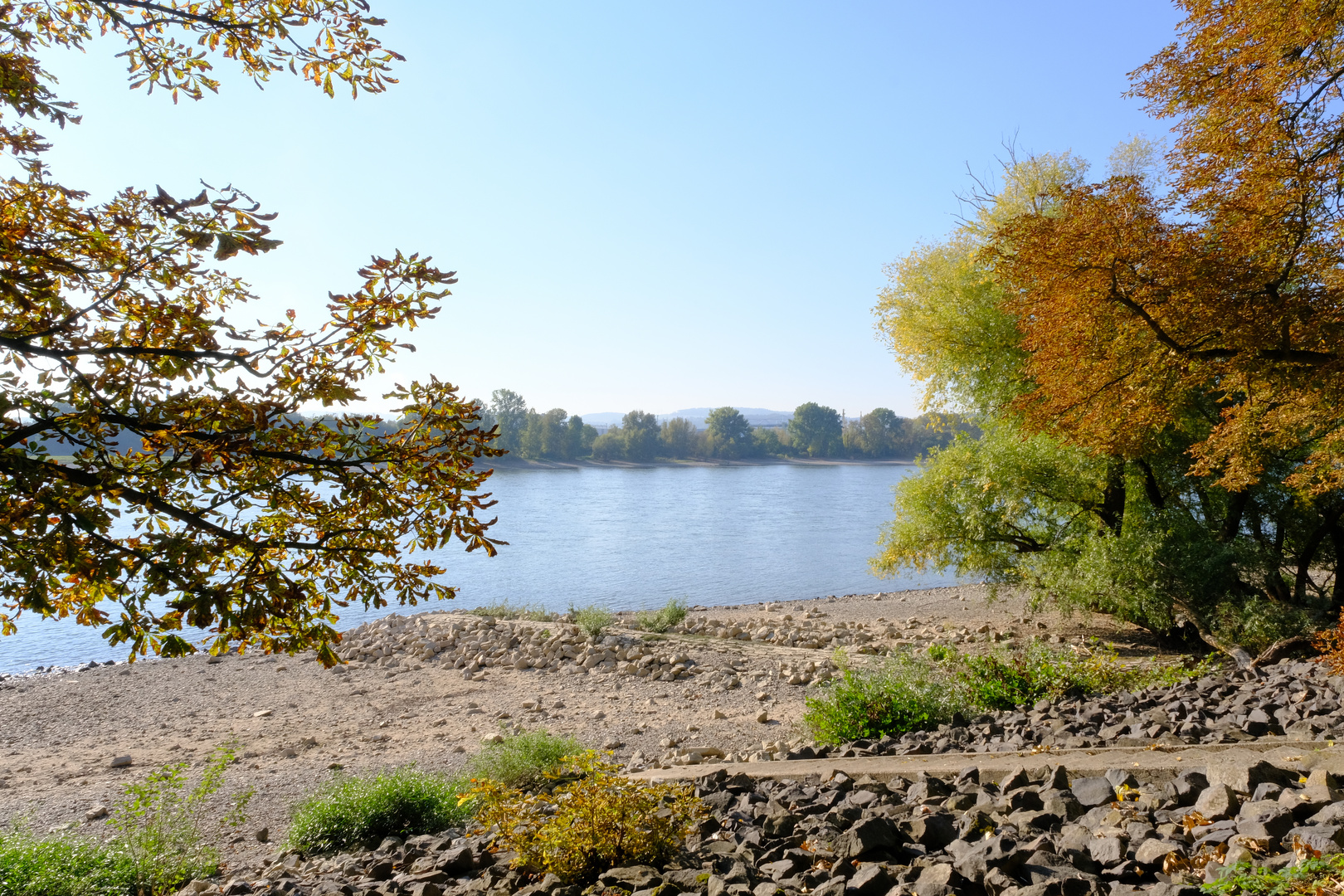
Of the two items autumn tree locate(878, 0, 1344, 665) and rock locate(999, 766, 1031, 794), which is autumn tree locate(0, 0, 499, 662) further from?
autumn tree locate(878, 0, 1344, 665)

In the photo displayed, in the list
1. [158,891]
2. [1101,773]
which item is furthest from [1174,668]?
[158,891]

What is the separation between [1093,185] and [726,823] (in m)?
6.26

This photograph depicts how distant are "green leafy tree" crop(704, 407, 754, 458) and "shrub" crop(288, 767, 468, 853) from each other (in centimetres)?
8792

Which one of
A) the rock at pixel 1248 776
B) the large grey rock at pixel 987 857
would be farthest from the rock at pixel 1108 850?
the rock at pixel 1248 776

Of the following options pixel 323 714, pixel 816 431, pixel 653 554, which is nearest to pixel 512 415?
pixel 816 431

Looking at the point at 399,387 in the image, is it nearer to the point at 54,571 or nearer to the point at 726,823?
the point at 54,571

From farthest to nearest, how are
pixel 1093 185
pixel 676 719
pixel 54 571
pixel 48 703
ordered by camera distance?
pixel 48 703 → pixel 676 719 → pixel 1093 185 → pixel 54 571

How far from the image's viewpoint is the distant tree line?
270 feet

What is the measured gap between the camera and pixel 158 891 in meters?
4.37

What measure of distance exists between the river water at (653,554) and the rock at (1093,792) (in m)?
16.4

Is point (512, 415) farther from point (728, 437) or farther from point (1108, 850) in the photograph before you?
point (1108, 850)

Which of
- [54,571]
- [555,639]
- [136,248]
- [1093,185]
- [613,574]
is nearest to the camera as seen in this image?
[54,571]

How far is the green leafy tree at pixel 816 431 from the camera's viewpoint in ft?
312

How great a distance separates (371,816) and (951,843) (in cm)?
375
